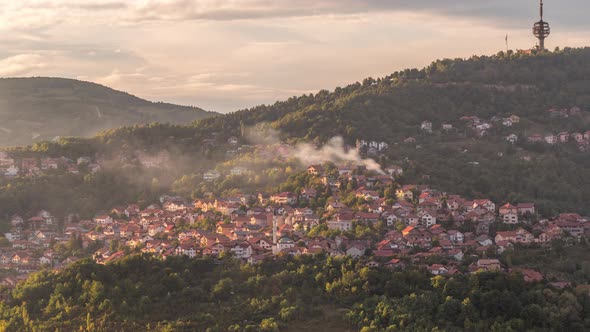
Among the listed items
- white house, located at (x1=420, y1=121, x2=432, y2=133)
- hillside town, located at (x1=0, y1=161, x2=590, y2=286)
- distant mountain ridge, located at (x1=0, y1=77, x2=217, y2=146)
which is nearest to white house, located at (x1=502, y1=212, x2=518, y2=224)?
hillside town, located at (x1=0, y1=161, x2=590, y2=286)

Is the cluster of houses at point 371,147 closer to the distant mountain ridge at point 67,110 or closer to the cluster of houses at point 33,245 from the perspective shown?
the cluster of houses at point 33,245

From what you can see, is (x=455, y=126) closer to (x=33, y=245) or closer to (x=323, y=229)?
(x=323, y=229)

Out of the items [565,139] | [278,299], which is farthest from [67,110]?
[278,299]

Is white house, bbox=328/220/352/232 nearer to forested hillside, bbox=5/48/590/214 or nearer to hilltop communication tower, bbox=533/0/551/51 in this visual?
forested hillside, bbox=5/48/590/214

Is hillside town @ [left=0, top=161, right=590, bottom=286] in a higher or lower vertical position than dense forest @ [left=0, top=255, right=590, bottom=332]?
higher

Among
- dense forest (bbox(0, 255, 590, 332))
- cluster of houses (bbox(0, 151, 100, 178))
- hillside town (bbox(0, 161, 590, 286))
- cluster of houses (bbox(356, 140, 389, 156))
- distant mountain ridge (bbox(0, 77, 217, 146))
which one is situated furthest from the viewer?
distant mountain ridge (bbox(0, 77, 217, 146))

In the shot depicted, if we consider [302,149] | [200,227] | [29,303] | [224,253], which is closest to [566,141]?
[302,149]

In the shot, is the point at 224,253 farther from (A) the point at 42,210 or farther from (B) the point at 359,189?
(A) the point at 42,210

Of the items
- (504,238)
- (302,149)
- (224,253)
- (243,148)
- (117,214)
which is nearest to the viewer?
(224,253)
